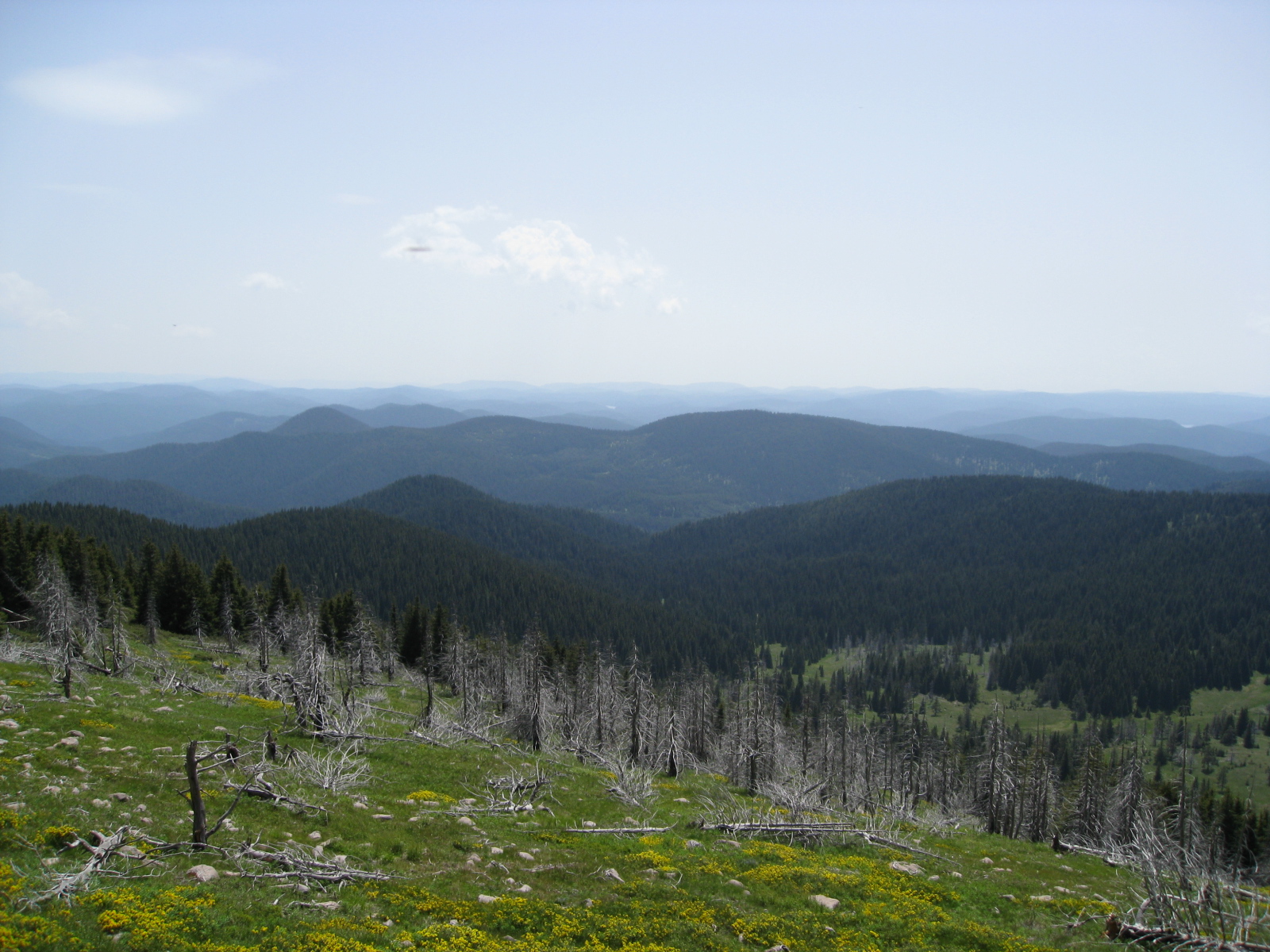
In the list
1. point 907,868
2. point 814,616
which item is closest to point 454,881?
point 907,868

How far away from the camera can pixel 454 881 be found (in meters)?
15.2

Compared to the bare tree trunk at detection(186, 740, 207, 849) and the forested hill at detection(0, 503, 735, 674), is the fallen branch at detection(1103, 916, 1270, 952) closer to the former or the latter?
the bare tree trunk at detection(186, 740, 207, 849)

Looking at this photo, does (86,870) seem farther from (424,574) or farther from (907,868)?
(424,574)

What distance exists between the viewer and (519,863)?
17.1 metres

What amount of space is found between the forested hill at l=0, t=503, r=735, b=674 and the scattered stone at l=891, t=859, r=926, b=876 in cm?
10530

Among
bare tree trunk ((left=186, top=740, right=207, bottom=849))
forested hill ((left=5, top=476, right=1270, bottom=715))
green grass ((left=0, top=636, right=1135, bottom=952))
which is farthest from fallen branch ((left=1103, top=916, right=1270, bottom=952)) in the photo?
forested hill ((left=5, top=476, right=1270, bottom=715))

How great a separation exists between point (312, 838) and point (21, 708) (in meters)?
14.5

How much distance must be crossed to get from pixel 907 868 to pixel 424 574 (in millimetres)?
138129

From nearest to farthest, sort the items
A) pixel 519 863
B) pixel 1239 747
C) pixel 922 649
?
pixel 519 863, pixel 1239 747, pixel 922 649

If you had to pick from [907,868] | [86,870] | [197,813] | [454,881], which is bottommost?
[907,868]

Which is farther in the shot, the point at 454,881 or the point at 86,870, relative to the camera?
the point at 454,881

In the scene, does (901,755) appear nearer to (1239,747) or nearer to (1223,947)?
(1223,947)

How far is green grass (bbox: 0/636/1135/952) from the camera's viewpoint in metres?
11.2

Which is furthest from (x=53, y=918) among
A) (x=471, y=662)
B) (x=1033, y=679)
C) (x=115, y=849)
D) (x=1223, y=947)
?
(x=1033, y=679)
